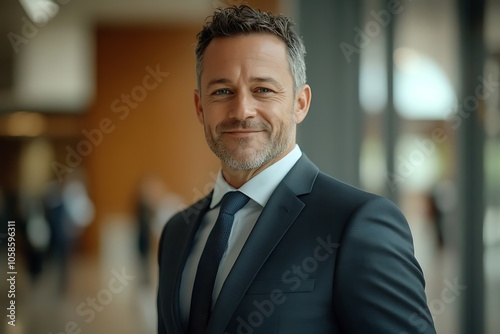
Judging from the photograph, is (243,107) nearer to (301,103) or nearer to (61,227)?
(301,103)

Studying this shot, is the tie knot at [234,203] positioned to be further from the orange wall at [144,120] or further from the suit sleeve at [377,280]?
the orange wall at [144,120]

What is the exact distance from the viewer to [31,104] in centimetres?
1455

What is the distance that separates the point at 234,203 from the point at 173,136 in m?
12.5

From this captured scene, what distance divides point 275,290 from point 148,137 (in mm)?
13039

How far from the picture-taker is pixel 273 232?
55.7 inches

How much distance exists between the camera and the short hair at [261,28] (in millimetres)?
1471

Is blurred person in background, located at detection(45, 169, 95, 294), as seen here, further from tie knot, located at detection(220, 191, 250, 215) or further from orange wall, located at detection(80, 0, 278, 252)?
tie knot, located at detection(220, 191, 250, 215)

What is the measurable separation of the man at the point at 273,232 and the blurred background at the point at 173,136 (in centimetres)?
155

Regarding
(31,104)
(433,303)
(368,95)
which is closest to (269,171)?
(433,303)

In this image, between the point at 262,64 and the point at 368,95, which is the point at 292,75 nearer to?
the point at 262,64

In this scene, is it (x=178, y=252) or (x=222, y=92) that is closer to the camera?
(x=222, y=92)

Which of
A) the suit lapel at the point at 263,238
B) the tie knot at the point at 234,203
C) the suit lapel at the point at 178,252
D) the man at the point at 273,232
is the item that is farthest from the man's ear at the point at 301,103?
the suit lapel at the point at 178,252

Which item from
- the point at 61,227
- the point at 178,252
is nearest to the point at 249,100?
the point at 178,252

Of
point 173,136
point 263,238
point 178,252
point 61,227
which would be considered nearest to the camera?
point 263,238
